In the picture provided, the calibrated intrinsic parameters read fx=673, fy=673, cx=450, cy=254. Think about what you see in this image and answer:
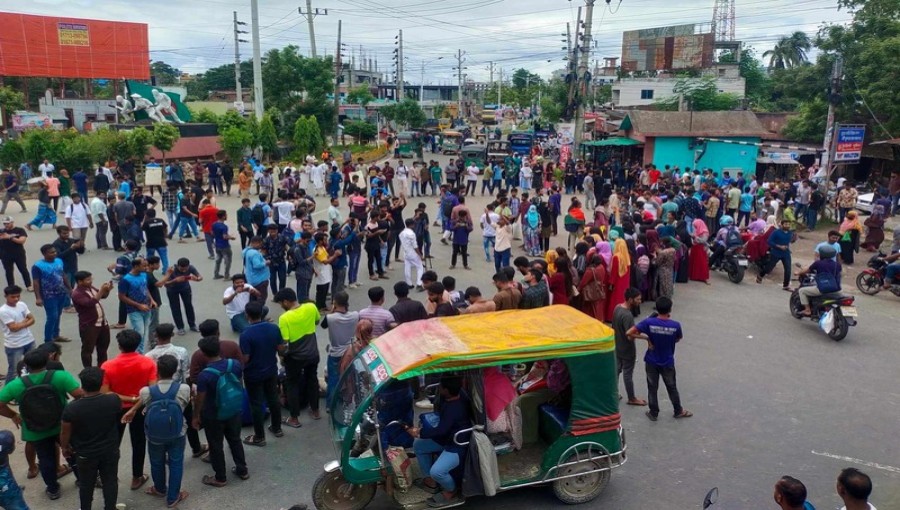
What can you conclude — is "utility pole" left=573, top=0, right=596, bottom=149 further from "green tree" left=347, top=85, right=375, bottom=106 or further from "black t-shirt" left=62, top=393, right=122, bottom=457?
"green tree" left=347, top=85, right=375, bottom=106

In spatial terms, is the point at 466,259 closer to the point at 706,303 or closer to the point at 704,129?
the point at 706,303

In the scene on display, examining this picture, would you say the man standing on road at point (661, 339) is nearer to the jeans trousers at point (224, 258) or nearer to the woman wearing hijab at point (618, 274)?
the woman wearing hijab at point (618, 274)

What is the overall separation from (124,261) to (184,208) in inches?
262

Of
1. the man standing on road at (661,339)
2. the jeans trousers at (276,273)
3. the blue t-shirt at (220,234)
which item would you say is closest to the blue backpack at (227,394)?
the man standing on road at (661,339)

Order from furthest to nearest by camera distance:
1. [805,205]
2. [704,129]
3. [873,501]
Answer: [704,129] → [805,205] → [873,501]

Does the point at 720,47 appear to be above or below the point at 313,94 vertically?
above

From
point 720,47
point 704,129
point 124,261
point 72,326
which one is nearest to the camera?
point 124,261

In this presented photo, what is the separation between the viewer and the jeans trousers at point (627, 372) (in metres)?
7.95

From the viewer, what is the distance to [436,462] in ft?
18.3

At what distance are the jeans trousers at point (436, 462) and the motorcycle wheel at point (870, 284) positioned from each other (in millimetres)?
11401

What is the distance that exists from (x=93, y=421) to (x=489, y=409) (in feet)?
10.3

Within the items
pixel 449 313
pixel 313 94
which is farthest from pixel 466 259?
pixel 313 94

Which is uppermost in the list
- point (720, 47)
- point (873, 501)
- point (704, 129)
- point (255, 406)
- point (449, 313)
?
point (720, 47)

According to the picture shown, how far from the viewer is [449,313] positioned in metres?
8.01
